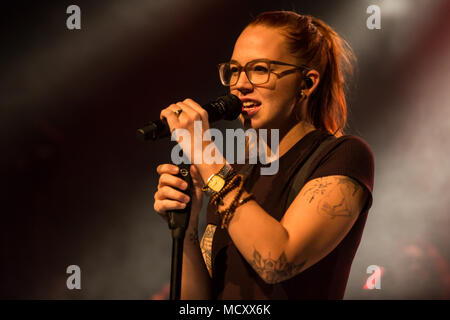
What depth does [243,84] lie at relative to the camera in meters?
1.29

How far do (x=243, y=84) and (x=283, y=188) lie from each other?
0.30 meters

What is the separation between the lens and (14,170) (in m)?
2.88

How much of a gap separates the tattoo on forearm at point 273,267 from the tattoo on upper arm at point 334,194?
0.46ft

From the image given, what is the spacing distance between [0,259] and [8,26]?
1400 mm

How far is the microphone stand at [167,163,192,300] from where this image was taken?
100cm

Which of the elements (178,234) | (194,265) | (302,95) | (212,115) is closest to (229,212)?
(178,234)

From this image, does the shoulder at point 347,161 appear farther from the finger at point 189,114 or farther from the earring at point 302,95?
the finger at point 189,114

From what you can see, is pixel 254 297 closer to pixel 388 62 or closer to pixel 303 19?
pixel 303 19

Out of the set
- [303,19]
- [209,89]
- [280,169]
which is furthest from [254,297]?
[209,89]

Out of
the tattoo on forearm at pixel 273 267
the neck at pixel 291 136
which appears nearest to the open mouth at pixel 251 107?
the neck at pixel 291 136

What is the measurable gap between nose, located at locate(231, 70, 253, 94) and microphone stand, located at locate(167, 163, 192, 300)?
0.34m


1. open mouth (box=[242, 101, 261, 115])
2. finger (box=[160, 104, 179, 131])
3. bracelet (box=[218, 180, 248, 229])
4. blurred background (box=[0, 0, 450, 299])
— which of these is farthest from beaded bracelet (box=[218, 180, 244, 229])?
blurred background (box=[0, 0, 450, 299])

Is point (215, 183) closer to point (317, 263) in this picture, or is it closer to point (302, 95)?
point (317, 263)

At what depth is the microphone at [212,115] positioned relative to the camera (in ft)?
3.30
